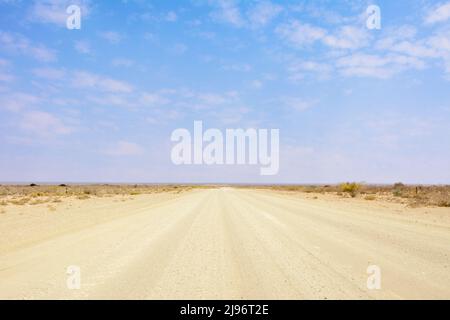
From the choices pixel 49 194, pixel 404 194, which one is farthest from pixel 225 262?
pixel 49 194

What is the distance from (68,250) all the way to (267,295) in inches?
210

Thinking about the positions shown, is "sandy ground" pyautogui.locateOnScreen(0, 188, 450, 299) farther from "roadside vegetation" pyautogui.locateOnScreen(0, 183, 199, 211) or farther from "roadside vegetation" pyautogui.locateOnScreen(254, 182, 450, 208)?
"roadside vegetation" pyautogui.locateOnScreen(254, 182, 450, 208)

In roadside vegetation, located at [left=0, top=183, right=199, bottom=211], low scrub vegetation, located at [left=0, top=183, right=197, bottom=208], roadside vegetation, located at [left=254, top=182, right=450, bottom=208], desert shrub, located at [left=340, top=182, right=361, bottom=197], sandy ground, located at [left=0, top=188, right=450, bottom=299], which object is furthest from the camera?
desert shrub, located at [left=340, top=182, right=361, bottom=197]

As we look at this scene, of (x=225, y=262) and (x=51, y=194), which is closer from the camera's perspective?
(x=225, y=262)

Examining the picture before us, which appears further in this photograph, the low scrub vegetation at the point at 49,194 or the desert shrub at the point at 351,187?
the desert shrub at the point at 351,187

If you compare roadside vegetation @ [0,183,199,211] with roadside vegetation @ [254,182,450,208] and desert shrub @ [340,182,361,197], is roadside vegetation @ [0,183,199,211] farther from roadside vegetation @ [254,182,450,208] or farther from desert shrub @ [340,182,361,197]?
desert shrub @ [340,182,361,197]

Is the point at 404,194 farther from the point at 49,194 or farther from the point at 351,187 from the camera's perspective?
the point at 49,194

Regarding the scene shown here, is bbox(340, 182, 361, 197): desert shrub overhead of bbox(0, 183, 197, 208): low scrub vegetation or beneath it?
overhead

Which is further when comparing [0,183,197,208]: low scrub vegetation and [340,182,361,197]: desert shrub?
[340,182,361,197]: desert shrub

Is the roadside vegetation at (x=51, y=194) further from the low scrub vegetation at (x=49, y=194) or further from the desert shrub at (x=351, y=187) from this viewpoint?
the desert shrub at (x=351, y=187)

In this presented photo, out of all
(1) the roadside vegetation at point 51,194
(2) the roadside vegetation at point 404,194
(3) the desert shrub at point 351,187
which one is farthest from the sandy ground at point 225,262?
(3) the desert shrub at point 351,187

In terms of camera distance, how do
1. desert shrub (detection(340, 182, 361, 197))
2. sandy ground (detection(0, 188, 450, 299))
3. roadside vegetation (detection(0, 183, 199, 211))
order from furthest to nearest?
desert shrub (detection(340, 182, 361, 197)) → roadside vegetation (detection(0, 183, 199, 211)) → sandy ground (detection(0, 188, 450, 299))

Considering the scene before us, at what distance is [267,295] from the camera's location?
506 cm

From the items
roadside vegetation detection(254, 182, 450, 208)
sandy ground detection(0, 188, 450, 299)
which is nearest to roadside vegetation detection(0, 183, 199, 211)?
sandy ground detection(0, 188, 450, 299)
